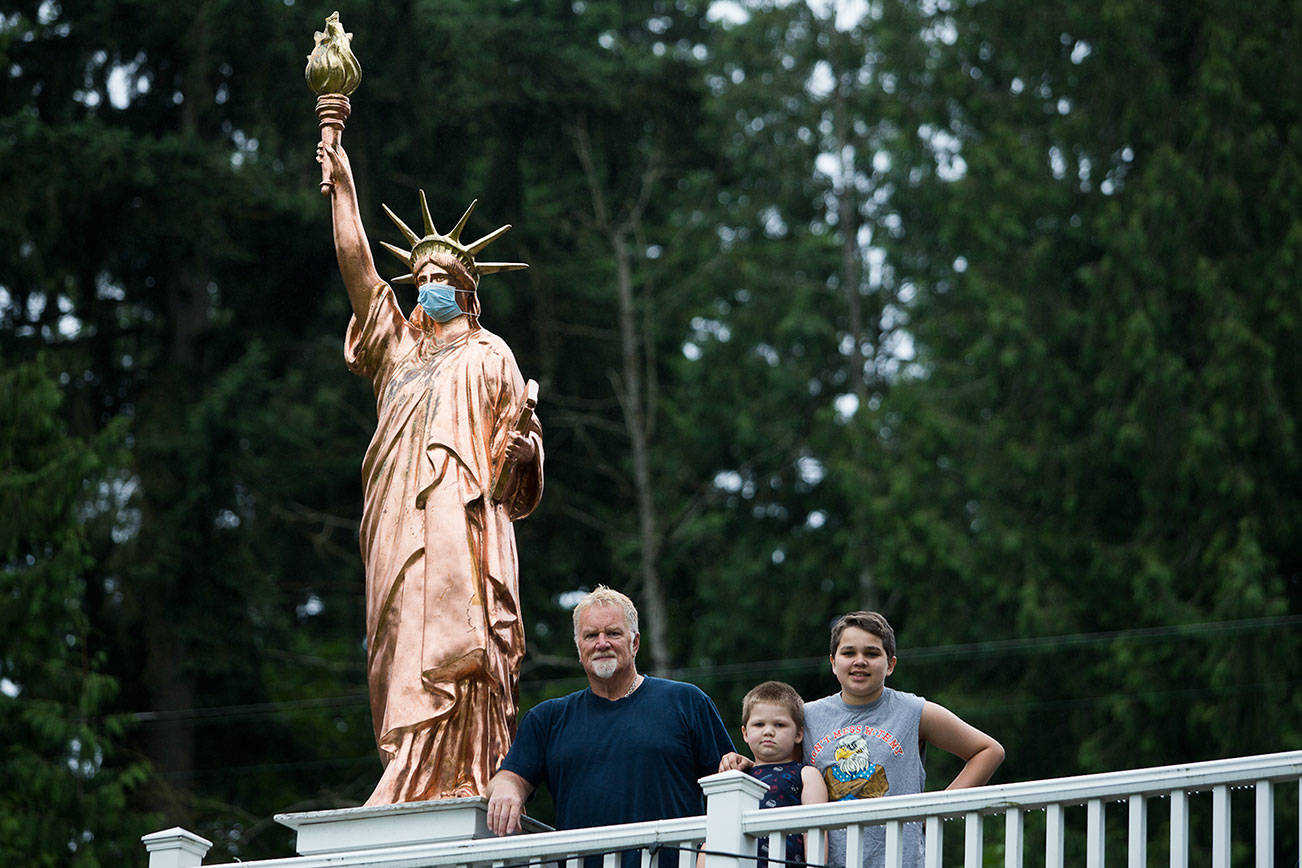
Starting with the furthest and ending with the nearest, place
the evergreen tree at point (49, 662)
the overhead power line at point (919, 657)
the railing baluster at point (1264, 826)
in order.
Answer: the overhead power line at point (919, 657)
the evergreen tree at point (49, 662)
the railing baluster at point (1264, 826)

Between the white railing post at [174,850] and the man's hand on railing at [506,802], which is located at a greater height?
the man's hand on railing at [506,802]

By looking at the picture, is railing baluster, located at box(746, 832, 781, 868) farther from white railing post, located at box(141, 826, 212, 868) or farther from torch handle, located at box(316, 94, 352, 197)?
torch handle, located at box(316, 94, 352, 197)

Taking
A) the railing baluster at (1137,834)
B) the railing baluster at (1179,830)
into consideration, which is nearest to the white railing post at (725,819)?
the railing baluster at (1137,834)

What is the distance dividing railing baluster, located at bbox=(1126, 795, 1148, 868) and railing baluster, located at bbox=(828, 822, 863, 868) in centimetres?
70

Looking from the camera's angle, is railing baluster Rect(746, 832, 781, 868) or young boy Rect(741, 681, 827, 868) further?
young boy Rect(741, 681, 827, 868)

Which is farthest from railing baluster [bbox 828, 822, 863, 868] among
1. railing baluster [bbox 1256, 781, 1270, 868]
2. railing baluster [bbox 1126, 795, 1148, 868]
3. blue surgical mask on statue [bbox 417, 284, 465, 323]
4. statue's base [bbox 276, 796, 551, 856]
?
blue surgical mask on statue [bbox 417, 284, 465, 323]

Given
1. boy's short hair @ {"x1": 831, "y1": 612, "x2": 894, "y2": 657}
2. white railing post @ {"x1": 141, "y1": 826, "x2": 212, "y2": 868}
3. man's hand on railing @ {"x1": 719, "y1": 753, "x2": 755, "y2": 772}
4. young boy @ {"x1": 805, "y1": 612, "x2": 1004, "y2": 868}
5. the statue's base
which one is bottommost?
white railing post @ {"x1": 141, "y1": 826, "x2": 212, "y2": 868}

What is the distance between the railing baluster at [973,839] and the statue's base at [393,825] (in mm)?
1647

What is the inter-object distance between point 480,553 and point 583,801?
166cm

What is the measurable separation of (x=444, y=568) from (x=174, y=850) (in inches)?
64.6

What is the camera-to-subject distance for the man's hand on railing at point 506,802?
6289mm

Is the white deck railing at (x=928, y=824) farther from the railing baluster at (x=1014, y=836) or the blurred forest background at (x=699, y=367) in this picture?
the blurred forest background at (x=699, y=367)

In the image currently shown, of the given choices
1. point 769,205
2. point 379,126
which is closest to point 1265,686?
point 769,205

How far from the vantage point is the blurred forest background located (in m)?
18.3
